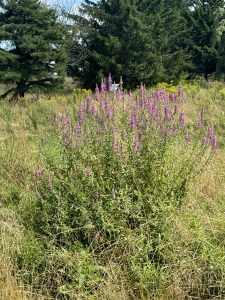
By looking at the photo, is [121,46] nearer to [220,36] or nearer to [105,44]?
[105,44]

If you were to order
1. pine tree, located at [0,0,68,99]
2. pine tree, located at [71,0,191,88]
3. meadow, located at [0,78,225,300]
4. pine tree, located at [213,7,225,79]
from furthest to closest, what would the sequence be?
pine tree, located at [213,7,225,79] → pine tree, located at [71,0,191,88] → pine tree, located at [0,0,68,99] → meadow, located at [0,78,225,300]

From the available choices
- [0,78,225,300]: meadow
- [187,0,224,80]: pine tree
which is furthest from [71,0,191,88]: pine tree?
[0,78,225,300]: meadow

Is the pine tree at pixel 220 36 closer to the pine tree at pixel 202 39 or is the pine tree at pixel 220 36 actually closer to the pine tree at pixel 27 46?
the pine tree at pixel 202 39

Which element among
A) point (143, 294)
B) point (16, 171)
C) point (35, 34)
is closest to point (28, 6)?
point (35, 34)

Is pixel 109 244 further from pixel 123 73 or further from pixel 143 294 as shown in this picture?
pixel 123 73

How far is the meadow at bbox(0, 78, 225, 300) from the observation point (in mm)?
2371

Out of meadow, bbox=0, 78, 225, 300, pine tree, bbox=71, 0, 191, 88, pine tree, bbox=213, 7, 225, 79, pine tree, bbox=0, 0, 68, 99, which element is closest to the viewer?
meadow, bbox=0, 78, 225, 300

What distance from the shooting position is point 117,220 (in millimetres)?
2678

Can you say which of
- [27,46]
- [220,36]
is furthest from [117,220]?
[220,36]

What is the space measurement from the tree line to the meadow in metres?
11.0

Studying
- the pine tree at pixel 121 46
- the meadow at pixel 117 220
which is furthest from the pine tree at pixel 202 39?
the meadow at pixel 117 220

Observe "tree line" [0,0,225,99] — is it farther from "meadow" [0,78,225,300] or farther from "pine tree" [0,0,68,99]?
"meadow" [0,78,225,300]

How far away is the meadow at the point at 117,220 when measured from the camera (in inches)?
93.4

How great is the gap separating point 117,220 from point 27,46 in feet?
39.0
